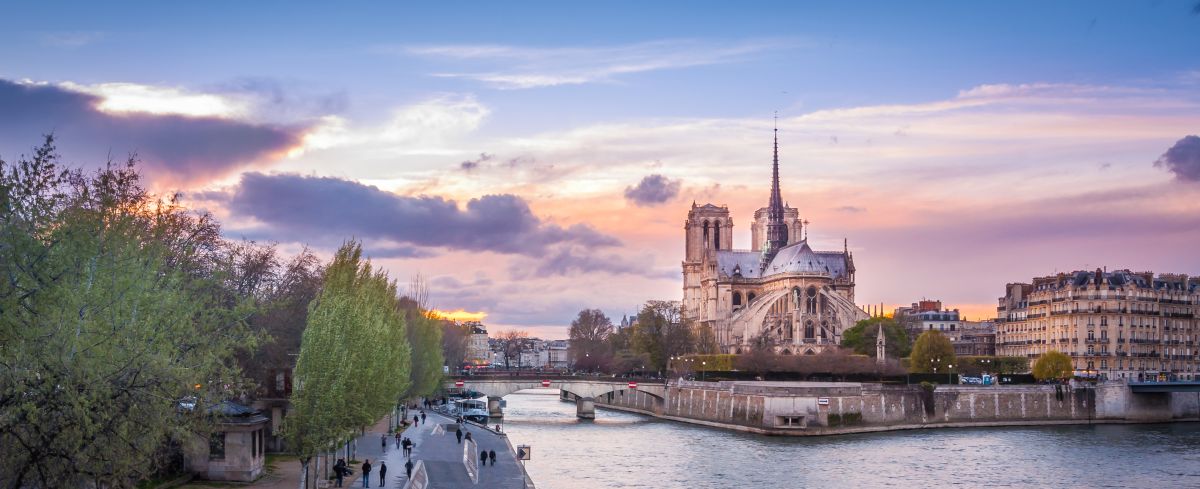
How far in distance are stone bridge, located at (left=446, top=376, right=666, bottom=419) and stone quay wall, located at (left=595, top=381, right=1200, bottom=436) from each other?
4.14 metres

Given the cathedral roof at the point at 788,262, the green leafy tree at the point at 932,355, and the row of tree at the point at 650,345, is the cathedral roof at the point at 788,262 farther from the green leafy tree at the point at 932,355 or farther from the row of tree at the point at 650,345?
the green leafy tree at the point at 932,355

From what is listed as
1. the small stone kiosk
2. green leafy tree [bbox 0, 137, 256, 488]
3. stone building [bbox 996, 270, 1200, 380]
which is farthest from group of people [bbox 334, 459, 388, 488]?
stone building [bbox 996, 270, 1200, 380]

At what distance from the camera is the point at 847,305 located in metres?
164

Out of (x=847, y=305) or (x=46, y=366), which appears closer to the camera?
(x=46, y=366)

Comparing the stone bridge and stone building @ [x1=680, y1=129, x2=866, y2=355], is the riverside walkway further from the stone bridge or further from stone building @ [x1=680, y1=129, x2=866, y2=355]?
stone building @ [x1=680, y1=129, x2=866, y2=355]

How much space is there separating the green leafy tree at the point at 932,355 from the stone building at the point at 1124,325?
1440 centimetres

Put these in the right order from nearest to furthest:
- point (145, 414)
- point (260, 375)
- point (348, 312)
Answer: point (145, 414)
point (348, 312)
point (260, 375)

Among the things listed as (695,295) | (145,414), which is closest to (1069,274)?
(695,295)

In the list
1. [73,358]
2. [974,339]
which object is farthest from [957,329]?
[73,358]

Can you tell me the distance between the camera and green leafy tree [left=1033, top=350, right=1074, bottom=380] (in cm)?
12194

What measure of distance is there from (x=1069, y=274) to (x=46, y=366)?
136 metres

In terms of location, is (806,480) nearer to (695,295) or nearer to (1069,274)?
(1069,274)

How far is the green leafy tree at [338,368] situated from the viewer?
4084cm

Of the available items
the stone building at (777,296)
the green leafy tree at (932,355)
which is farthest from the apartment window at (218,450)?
the stone building at (777,296)
